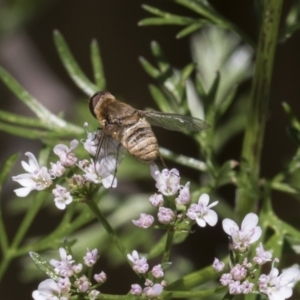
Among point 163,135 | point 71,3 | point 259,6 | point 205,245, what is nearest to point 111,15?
point 71,3

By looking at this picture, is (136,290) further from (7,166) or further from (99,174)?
(7,166)

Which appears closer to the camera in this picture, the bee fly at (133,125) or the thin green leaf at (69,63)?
the bee fly at (133,125)

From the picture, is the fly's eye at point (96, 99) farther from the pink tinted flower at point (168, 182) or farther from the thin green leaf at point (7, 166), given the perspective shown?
the pink tinted flower at point (168, 182)

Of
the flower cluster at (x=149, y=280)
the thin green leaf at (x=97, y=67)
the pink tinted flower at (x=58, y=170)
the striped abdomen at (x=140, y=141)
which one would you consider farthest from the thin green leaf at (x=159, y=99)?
the flower cluster at (x=149, y=280)

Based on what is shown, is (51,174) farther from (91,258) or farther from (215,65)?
(215,65)

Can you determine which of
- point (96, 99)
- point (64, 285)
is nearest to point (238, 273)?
point (64, 285)
